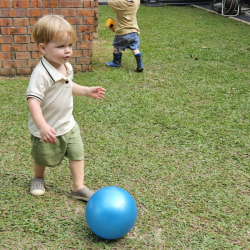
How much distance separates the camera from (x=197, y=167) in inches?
136

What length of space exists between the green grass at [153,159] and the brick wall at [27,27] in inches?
10.7

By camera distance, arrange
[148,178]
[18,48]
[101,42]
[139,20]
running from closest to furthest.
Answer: [148,178] → [18,48] → [101,42] → [139,20]

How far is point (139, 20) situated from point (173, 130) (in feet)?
23.4

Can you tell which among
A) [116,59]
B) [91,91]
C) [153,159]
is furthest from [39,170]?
[116,59]

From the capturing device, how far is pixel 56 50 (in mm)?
2541

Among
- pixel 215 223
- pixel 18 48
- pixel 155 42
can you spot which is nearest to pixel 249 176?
pixel 215 223

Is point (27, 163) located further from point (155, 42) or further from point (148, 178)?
point (155, 42)

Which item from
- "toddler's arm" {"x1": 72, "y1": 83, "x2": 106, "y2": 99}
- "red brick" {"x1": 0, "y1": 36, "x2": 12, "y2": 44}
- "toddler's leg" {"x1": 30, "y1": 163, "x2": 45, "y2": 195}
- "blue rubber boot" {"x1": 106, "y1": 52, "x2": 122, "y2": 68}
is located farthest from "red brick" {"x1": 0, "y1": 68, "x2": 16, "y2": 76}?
"toddler's arm" {"x1": 72, "y1": 83, "x2": 106, "y2": 99}

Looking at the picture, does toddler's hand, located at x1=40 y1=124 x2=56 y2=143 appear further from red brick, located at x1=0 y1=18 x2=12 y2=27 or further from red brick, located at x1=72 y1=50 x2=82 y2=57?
red brick, located at x1=72 y1=50 x2=82 y2=57

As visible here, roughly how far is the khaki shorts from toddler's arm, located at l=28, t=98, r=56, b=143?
29 cm

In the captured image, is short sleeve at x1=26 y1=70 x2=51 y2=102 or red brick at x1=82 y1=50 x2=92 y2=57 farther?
red brick at x1=82 y1=50 x2=92 y2=57

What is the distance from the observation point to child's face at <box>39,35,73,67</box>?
2.54m

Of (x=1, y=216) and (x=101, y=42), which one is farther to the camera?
(x=101, y=42)

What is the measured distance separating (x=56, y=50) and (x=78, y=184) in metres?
1.03
